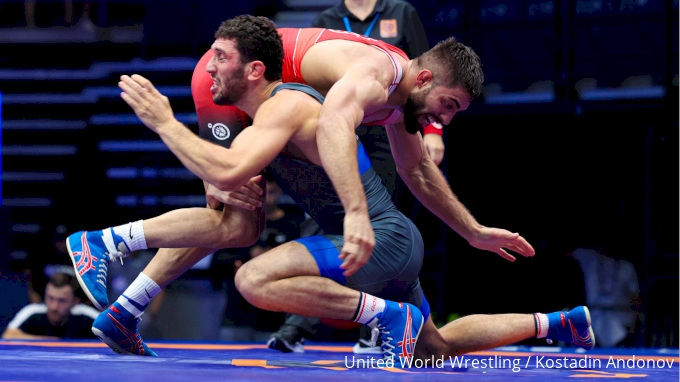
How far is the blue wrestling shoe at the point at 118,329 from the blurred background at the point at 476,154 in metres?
2.08

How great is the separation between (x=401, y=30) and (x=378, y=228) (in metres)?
1.46

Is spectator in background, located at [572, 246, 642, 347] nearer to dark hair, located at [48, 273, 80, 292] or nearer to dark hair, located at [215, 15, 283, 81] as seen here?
dark hair, located at [48, 273, 80, 292]

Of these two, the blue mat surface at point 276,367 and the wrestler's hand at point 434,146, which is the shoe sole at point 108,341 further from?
the wrestler's hand at point 434,146

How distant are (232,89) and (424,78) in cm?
64

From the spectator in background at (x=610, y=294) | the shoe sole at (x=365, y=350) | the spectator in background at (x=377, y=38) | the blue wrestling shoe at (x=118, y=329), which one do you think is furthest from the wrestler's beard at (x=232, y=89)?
the spectator in background at (x=610, y=294)

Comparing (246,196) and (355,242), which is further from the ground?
(246,196)

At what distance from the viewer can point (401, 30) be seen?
13.0ft

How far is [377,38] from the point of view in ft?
12.9

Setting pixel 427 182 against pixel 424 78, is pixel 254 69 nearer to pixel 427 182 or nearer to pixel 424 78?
pixel 424 78

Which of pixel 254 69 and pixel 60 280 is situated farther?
pixel 60 280

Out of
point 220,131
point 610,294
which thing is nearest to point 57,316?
point 220,131

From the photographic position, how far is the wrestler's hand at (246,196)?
2.85 meters

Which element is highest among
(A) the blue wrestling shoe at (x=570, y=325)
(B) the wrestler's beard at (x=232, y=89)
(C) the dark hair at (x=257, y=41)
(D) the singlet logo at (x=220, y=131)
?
(C) the dark hair at (x=257, y=41)

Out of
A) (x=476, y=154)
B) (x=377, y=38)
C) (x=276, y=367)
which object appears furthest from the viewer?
(x=476, y=154)
